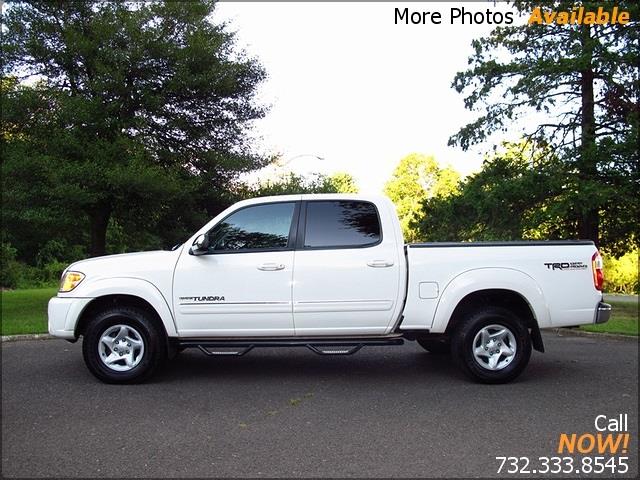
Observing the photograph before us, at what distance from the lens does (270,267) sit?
6133 mm

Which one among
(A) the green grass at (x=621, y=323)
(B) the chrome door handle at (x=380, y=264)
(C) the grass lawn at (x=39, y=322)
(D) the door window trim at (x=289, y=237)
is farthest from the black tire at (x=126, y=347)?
(A) the green grass at (x=621, y=323)

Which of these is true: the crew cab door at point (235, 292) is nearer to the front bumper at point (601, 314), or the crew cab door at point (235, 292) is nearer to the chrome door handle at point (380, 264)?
the chrome door handle at point (380, 264)

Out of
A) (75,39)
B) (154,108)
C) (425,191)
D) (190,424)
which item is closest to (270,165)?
(154,108)

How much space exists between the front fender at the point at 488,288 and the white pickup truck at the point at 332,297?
0.04ft

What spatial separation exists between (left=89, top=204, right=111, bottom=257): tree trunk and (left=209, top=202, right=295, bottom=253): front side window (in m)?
9.46

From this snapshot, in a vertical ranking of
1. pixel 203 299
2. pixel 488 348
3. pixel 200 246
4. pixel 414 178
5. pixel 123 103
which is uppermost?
pixel 414 178

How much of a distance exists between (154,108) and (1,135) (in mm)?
4263

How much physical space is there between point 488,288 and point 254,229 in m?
2.66

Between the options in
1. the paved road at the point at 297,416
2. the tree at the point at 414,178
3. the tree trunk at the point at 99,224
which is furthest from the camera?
the tree at the point at 414,178

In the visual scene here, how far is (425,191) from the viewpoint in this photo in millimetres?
71688

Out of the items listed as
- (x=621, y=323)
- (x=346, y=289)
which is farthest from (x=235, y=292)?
(x=621, y=323)

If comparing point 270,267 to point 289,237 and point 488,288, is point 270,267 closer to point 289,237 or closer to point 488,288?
point 289,237

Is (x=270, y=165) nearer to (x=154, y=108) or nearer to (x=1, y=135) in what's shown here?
(x=154, y=108)

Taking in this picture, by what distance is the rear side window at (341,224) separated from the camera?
248 inches
